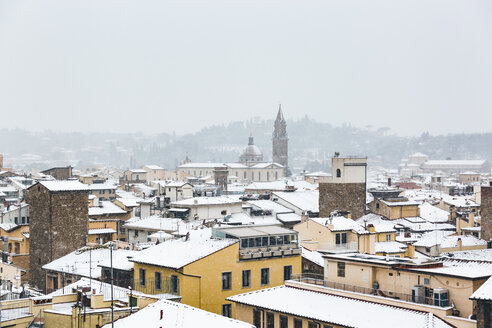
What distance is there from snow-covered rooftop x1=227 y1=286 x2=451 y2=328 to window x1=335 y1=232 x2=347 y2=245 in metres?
12.6

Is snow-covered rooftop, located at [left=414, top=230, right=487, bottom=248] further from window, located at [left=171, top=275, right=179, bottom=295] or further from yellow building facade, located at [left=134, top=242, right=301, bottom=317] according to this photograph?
window, located at [left=171, top=275, right=179, bottom=295]

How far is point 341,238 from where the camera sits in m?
34.6

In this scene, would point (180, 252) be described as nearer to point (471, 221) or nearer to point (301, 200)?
point (301, 200)

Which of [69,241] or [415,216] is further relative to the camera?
[415,216]

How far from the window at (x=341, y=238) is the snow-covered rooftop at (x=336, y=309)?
12.6 m

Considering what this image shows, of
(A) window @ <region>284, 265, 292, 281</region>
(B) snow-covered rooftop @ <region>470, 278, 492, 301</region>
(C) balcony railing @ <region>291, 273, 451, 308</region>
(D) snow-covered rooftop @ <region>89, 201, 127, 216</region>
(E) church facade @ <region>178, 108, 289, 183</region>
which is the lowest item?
(E) church facade @ <region>178, 108, 289, 183</region>

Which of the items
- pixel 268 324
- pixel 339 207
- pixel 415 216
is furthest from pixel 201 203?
pixel 268 324

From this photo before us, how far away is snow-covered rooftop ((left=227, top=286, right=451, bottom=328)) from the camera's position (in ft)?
56.6

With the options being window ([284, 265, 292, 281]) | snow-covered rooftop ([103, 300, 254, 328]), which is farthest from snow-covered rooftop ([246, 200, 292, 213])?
snow-covered rooftop ([103, 300, 254, 328])

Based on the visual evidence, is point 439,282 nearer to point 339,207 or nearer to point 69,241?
point 69,241

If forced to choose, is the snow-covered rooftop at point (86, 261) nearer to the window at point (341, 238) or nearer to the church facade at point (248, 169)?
the window at point (341, 238)

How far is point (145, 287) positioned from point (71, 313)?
19.9ft

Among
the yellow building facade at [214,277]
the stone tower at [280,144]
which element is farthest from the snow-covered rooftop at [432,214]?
the stone tower at [280,144]

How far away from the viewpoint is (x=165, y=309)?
18172mm
